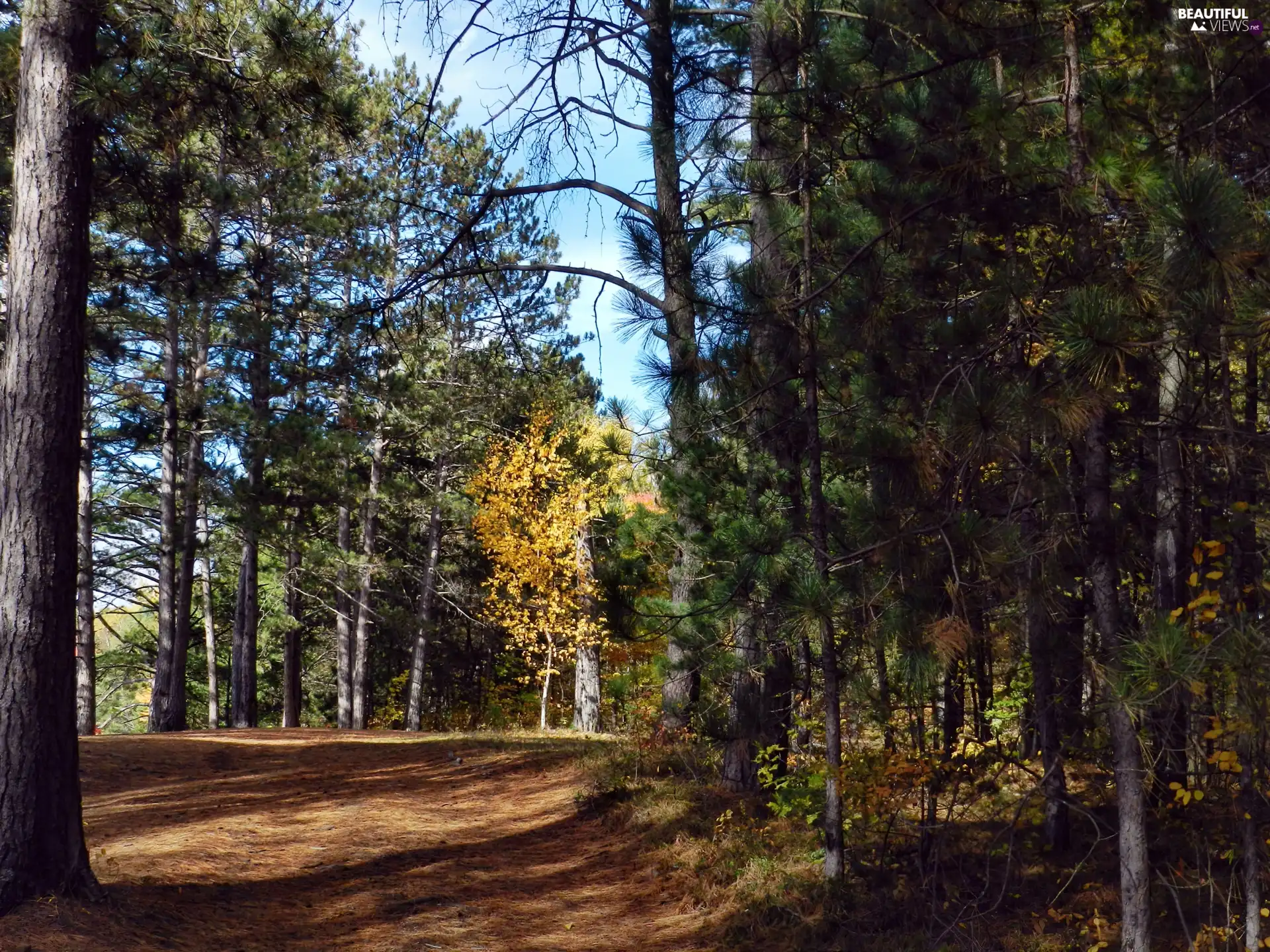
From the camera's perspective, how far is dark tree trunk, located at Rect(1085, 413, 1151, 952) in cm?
396

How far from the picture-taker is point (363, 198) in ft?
52.5

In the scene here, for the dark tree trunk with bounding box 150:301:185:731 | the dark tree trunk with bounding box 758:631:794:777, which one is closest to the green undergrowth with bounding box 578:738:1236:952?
the dark tree trunk with bounding box 758:631:794:777

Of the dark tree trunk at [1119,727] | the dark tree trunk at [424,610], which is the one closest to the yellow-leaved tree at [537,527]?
the dark tree trunk at [424,610]

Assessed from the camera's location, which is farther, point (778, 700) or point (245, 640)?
point (245, 640)

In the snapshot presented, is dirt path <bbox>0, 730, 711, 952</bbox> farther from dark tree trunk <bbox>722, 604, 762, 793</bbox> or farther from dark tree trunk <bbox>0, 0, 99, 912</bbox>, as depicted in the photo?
dark tree trunk <bbox>722, 604, 762, 793</bbox>

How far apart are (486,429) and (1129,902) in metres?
17.0

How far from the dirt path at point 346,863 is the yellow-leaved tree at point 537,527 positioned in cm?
739

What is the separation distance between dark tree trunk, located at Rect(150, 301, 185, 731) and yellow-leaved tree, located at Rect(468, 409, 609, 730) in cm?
579

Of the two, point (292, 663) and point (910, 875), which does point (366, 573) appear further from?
point (910, 875)

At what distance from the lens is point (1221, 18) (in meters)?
4.20

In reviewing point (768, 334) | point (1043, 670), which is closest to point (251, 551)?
point (768, 334)

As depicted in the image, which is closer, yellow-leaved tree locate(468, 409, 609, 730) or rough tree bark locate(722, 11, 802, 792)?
rough tree bark locate(722, 11, 802, 792)

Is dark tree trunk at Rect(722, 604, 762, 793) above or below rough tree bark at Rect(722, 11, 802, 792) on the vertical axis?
below

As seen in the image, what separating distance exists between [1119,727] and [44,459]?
5545mm
